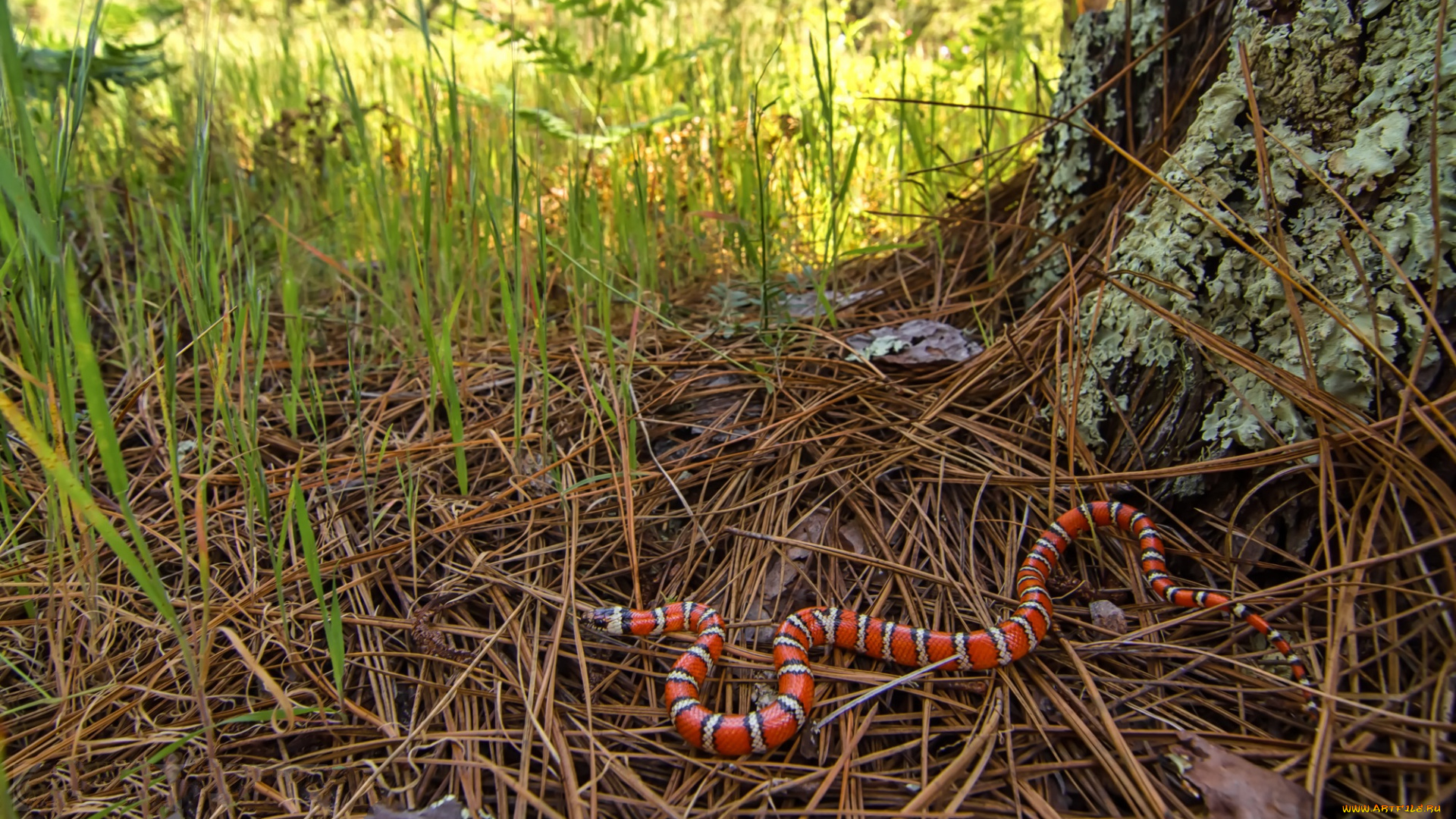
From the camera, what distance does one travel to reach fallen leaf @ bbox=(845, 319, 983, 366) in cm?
260

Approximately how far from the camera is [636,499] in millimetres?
2232

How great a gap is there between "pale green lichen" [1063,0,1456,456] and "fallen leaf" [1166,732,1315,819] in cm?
83

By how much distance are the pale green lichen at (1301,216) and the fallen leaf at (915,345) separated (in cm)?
46

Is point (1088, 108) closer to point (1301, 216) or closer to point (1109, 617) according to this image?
point (1301, 216)

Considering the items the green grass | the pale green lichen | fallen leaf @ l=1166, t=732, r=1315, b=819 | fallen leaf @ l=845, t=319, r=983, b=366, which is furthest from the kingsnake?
fallen leaf @ l=845, t=319, r=983, b=366

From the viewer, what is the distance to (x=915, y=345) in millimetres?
2654

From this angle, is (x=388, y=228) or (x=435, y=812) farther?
(x=388, y=228)

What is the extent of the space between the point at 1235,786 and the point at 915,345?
5.17 ft

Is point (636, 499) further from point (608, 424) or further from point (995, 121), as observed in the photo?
point (995, 121)

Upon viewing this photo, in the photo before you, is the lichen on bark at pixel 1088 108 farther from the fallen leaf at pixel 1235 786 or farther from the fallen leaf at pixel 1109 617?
the fallen leaf at pixel 1235 786

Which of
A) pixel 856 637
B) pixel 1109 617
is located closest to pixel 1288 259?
pixel 1109 617

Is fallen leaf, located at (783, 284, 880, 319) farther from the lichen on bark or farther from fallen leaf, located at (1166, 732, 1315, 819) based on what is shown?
fallen leaf, located at (1166, 732, 1315, 819)

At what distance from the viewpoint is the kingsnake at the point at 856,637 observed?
1648 mm

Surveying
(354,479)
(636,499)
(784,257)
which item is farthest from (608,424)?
(784,257)
